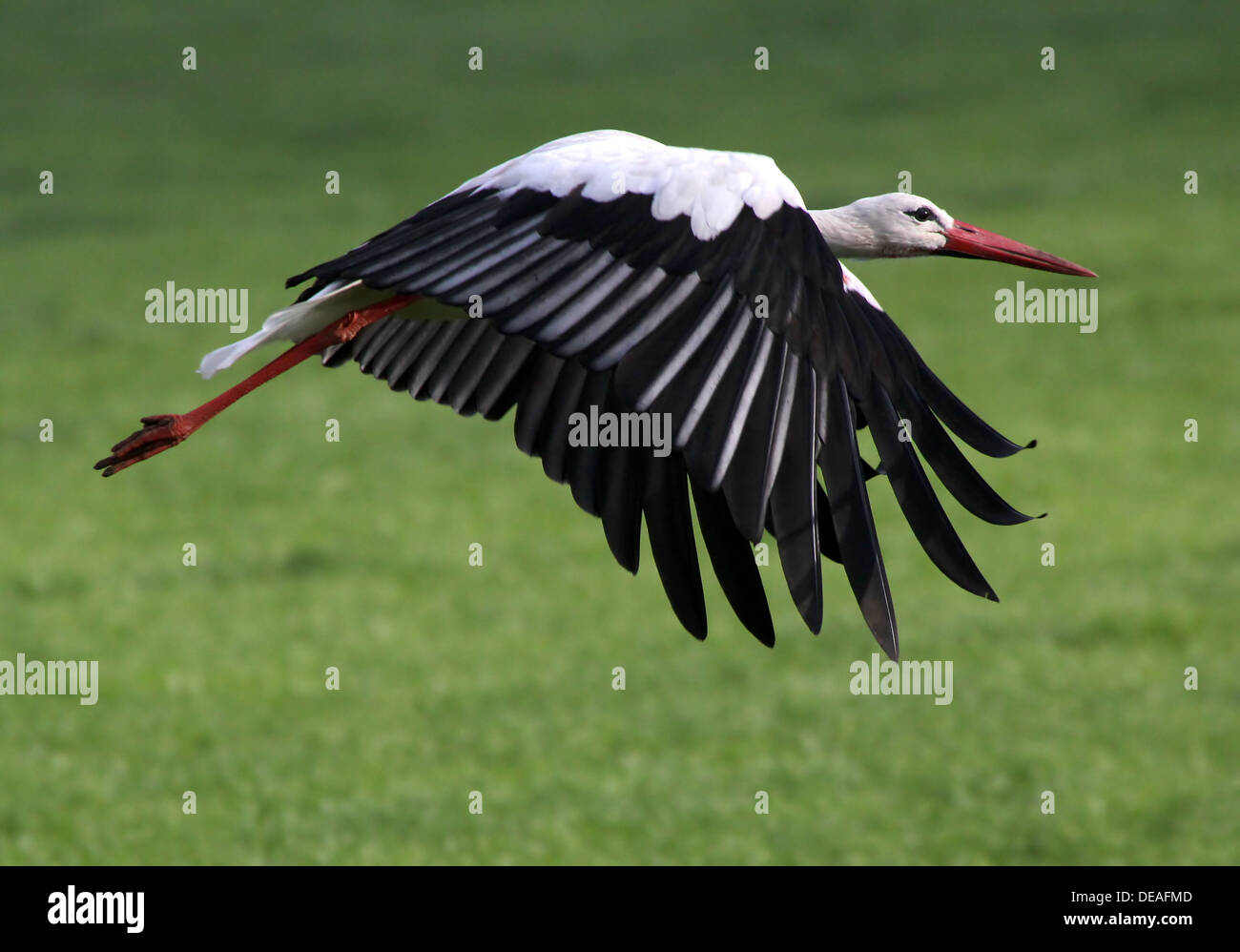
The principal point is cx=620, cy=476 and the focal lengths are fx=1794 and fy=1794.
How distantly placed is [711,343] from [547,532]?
9.82m

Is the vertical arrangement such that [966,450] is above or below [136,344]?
below

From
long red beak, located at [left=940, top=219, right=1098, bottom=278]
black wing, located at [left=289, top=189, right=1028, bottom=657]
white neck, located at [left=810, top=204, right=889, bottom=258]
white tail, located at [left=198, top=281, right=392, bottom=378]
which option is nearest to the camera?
black wing, located at [left=289, top=189, right=1028, bottom=657]

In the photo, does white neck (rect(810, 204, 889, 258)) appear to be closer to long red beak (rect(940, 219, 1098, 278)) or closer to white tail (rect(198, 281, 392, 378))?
long red beak (rect(940, 219, 1098, 278))

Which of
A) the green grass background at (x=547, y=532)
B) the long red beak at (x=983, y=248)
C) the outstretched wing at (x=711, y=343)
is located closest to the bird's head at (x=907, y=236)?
the long red beak at (x=983, y=248)

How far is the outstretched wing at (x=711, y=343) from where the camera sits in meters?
4.22

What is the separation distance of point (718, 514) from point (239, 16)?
86.9 ft

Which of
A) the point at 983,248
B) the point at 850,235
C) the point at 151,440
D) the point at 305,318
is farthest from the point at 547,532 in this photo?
the point at 151,440

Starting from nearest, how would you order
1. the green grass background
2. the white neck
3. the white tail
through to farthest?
the white tail, the white neck, the green grass background

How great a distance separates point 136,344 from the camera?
61.2ft

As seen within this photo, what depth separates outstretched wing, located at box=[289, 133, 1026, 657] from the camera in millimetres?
4223

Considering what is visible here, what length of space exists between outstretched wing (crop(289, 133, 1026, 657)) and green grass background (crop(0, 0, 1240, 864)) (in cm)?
Result: 445

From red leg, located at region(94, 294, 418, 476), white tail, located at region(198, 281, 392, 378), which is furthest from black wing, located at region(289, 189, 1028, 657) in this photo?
red leg, located at region(94, 294, 418, 476)
